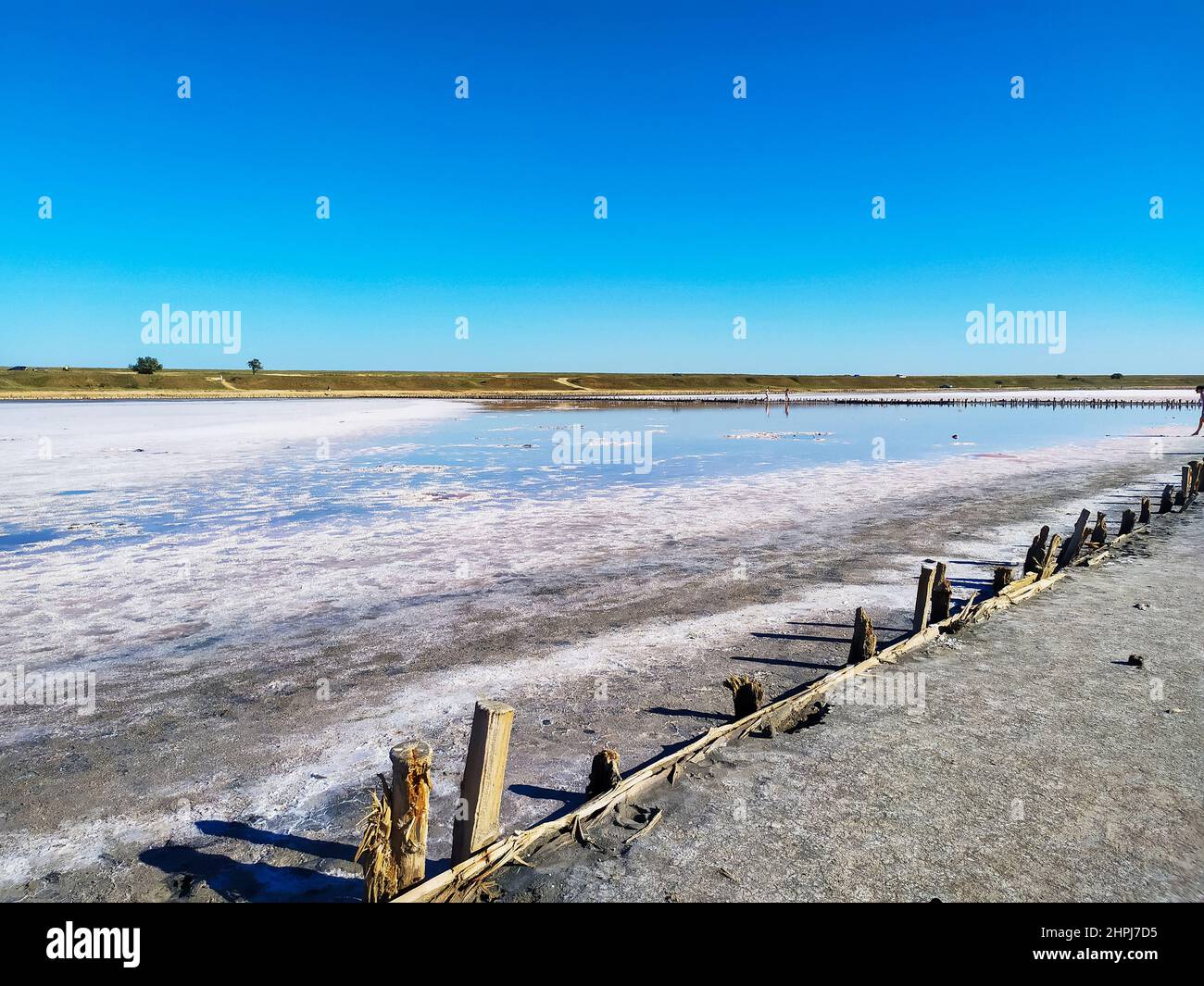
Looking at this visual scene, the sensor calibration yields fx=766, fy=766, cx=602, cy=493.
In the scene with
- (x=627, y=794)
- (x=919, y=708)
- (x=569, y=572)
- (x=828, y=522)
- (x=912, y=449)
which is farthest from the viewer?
(x=912, y=449)

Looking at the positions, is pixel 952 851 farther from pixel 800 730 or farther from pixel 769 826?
pixel 800 730

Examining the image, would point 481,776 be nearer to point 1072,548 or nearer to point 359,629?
point 359,629

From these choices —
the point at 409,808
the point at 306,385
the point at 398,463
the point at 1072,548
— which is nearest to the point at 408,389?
the point at 306,385

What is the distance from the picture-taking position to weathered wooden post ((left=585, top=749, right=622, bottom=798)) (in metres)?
4.94

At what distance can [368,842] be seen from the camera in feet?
12.6

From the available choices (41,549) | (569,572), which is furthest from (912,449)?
(41,549)

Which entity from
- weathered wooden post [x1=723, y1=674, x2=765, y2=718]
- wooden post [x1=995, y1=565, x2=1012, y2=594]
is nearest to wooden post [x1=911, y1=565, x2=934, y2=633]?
wooden post [x1=995, y1=565, x2=1012, y2=594]

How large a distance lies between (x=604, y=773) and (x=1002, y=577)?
7.17 m

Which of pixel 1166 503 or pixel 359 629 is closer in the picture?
pixel 359 629

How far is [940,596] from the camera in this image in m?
8.55

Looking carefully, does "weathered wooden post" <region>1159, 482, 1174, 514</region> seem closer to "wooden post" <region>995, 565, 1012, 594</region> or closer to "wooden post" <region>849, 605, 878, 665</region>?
"wooden post" <region>995, 565, 1012, 594</region>

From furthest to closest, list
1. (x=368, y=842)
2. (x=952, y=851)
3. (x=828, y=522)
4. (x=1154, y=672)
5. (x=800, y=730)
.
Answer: (x=828, y=522) → (x=1154, y=672) → (x=800, y=730) → (x=952, y=851) → (x=368, y=842)

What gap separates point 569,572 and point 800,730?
553cm

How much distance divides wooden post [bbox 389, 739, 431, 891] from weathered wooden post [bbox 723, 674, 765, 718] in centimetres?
296
